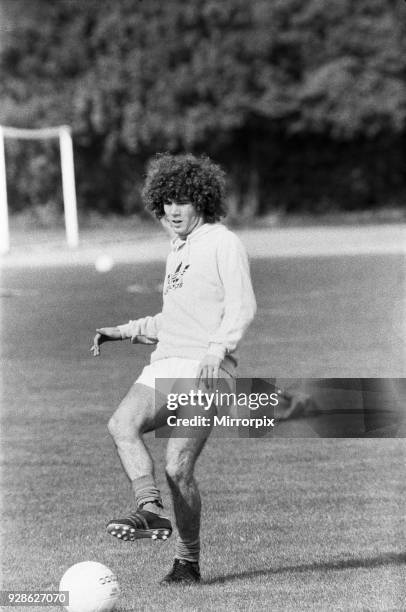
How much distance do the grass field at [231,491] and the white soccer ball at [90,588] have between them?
20 cm

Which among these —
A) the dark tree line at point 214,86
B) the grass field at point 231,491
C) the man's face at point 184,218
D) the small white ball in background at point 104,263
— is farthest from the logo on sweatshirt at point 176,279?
the dark tree line at point 214,86

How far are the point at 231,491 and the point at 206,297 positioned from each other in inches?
120

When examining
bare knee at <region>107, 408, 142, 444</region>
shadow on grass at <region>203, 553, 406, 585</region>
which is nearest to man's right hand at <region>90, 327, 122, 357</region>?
bare knee at <region>107, 408, 142, 444</region>

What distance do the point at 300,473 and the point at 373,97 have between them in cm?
3468

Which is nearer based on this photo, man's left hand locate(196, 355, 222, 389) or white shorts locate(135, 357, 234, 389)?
man's left hand locate(196, 355, 222, 389)

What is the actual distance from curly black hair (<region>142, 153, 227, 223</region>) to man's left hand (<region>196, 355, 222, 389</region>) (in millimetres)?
471

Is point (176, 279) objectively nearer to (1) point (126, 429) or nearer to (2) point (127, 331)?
(2) point (127, 331)

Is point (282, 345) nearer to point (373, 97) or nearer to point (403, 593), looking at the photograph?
point (403, 593)

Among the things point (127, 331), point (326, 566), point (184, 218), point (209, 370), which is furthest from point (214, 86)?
point (209, 370)

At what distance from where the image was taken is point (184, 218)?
4.32 meters

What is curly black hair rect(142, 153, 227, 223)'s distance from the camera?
4285mm

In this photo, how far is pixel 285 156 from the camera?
141 ft

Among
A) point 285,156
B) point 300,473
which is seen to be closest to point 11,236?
point 285,156

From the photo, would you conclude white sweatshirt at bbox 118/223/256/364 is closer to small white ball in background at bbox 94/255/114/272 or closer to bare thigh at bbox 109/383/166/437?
bare thigh at bbox 109/383/166/437
